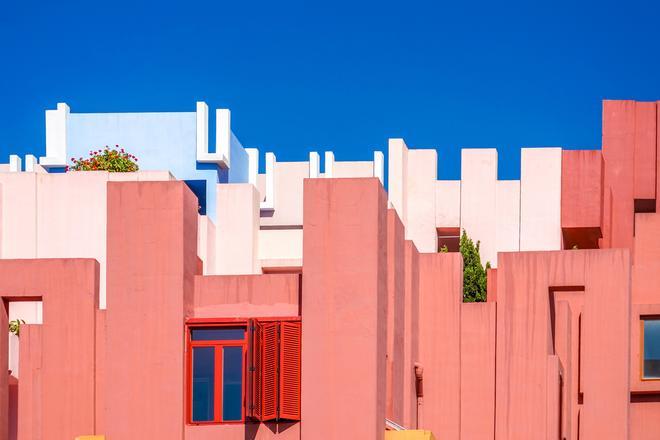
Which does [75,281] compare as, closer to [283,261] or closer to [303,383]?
[303,383]

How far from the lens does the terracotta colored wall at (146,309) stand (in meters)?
28.0

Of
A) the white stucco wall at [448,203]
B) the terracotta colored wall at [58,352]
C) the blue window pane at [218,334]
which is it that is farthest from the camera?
the white stucco wall at [448,203]

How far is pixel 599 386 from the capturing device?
107 feet

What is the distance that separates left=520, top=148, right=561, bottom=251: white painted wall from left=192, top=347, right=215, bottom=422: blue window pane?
2012 cm

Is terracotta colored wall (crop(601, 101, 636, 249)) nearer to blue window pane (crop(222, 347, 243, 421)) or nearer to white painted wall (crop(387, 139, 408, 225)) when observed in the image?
white painted wall (crop(387, 139, 408, 225))

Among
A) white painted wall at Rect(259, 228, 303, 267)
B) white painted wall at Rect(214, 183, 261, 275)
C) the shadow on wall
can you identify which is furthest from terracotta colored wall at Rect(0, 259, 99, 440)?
white painted wall at Rect(259, 228, 303, 267)

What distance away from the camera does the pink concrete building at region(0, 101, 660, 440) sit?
27.9 m

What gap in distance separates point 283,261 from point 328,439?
16.7 meters

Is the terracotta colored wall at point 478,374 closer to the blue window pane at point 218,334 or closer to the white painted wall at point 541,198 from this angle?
the blue window pane at point 218,334

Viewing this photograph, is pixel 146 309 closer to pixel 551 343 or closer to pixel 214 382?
pixel 214 382

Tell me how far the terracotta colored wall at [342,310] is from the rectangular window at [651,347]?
1016cm

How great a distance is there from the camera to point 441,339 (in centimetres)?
3403

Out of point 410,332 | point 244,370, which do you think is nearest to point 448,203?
point 410,332

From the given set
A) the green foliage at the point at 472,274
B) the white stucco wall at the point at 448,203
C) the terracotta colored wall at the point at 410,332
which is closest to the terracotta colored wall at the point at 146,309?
the terracotta colored wall at the point at 410,332
